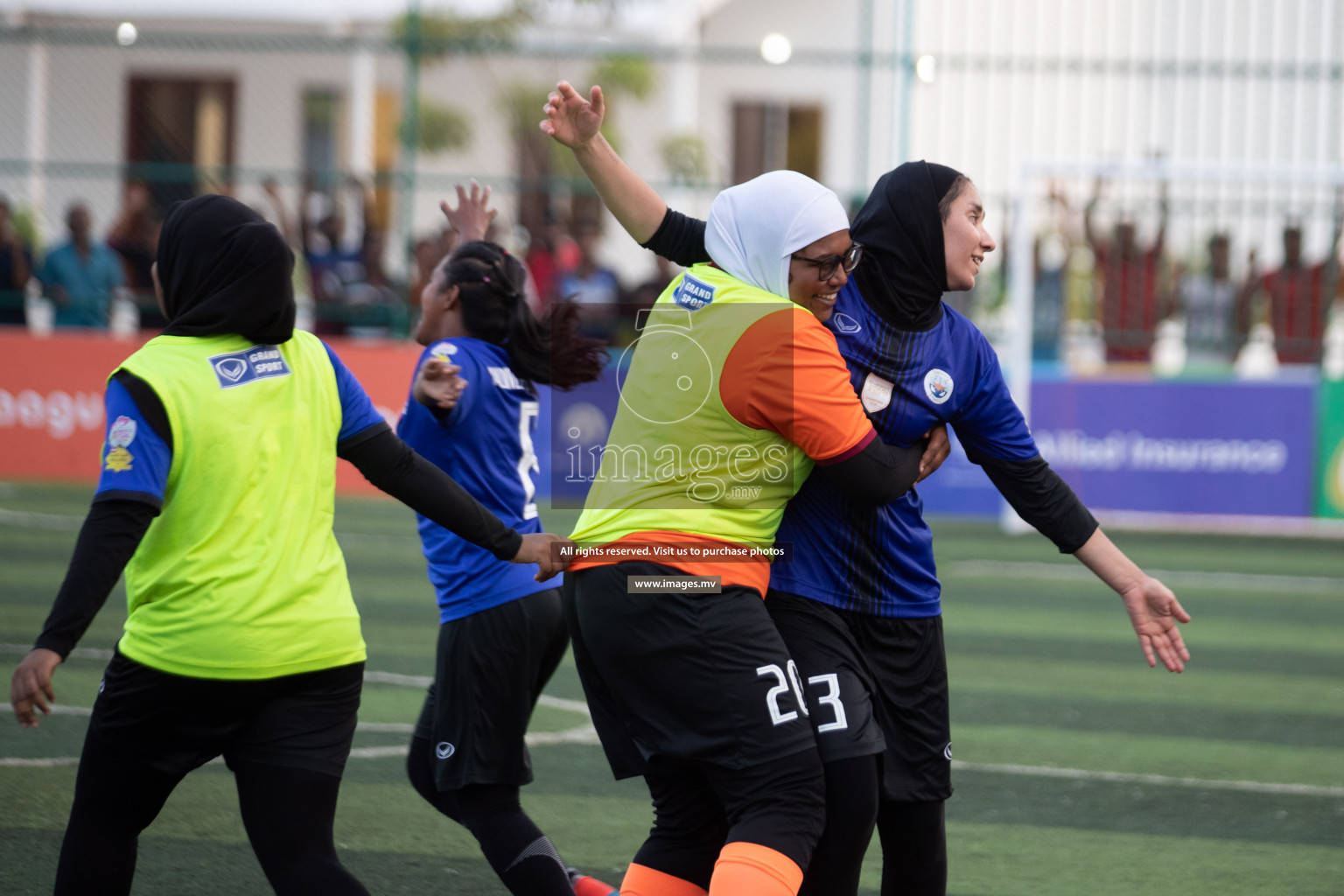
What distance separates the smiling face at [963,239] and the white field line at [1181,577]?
795cm

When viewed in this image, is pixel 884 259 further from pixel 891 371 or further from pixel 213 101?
pixel 213 101

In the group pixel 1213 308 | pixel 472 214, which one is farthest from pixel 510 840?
pixel 1213 308

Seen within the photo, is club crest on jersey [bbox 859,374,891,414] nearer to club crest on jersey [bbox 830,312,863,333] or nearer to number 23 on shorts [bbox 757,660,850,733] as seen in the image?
club crest on jersey [bbox 830,312,863,333]

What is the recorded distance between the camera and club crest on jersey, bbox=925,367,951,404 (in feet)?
11.8

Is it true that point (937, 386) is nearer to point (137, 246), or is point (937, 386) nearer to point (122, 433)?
point (122, 433)

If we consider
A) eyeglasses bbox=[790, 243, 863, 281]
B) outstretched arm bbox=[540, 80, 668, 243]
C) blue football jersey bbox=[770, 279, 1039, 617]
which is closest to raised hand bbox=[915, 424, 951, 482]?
blue football jersey bbox=[770, 279, 1039, 617]

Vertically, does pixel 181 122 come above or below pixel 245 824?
above

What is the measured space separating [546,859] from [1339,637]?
7054mm

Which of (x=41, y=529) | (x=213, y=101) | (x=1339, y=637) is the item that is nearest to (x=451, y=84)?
(x=213, y=101)

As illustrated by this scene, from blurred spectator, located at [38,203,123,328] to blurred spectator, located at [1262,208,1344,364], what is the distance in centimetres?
1113

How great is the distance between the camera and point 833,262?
3.36m

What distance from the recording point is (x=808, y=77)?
70.1ft

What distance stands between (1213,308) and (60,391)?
10898 mm

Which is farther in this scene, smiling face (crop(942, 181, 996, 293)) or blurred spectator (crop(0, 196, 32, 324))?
blurred spectator (crop(0, 196, 32, 324))
